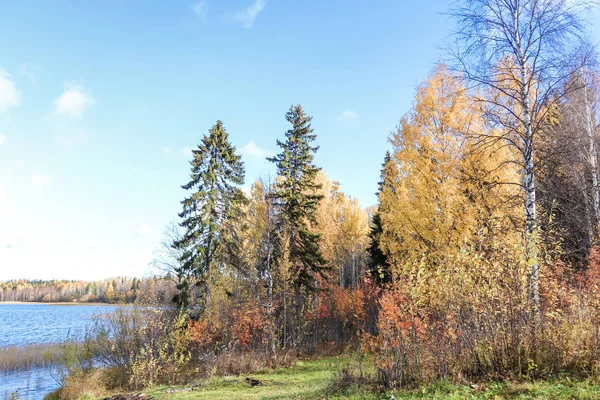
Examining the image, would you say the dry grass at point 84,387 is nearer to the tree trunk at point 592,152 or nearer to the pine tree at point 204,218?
the pine tree at point 204,218

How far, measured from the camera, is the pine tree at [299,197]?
17.5 metres

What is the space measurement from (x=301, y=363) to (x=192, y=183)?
10.1m

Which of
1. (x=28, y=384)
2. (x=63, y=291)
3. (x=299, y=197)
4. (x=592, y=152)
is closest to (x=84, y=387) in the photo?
(x=28, y=384)

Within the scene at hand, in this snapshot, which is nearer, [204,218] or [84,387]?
[84,387]

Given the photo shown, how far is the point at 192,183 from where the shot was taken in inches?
716

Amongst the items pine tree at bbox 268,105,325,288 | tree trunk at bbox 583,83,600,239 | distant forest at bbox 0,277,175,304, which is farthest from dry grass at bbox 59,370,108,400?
distant forest at bbox 0,277,175,304

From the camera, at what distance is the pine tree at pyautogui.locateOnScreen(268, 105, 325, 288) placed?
17.5 metres

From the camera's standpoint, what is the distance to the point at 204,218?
1755 cm

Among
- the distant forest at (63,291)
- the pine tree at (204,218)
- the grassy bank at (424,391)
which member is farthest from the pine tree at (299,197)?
the distant forest at (63,291)

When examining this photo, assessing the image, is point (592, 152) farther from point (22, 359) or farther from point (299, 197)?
point (22, 359)

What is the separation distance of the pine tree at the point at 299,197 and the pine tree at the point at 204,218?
3.04 meters

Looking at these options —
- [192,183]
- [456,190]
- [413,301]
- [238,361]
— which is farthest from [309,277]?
[413,301]

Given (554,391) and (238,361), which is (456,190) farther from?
(238,361)

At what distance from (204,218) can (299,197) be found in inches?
191
